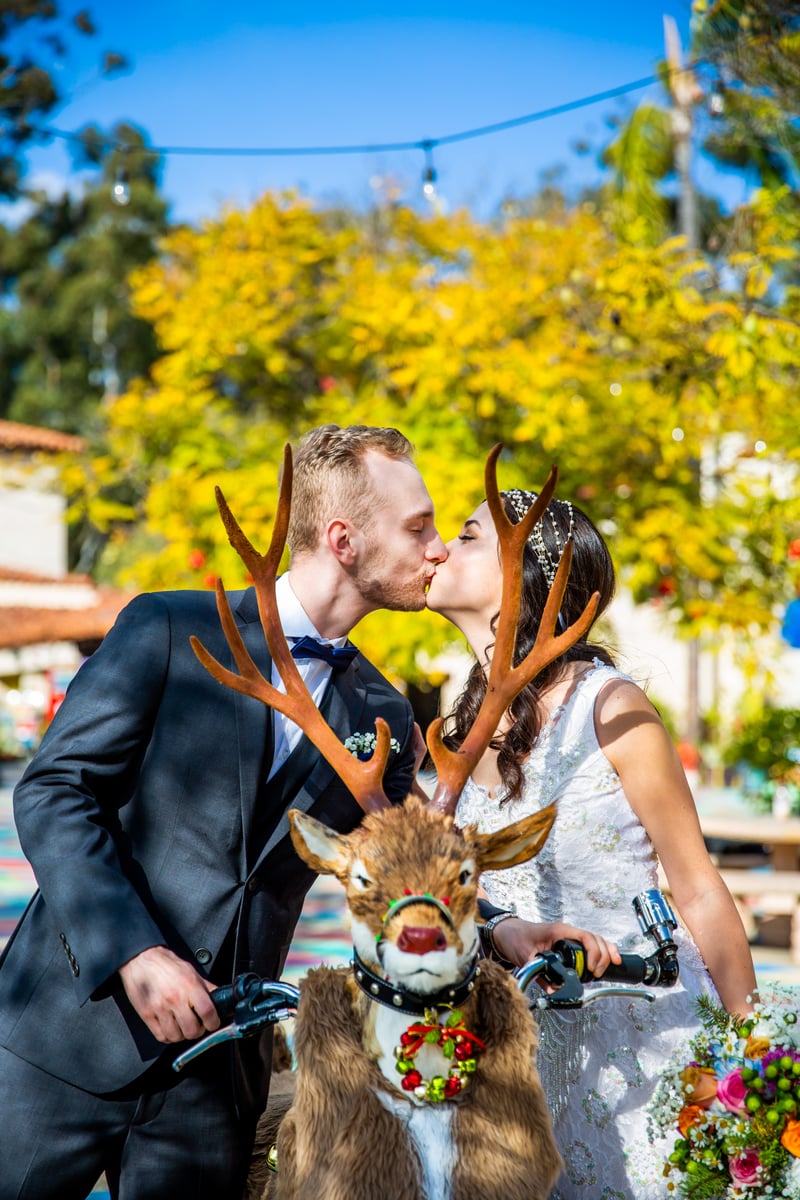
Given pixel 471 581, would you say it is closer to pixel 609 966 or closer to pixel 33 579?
pixel 609 966

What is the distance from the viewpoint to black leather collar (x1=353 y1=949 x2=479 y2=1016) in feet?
5.22

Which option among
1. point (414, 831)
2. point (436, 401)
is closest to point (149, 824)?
point (414, 831)

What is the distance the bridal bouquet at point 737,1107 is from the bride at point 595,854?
0.19m

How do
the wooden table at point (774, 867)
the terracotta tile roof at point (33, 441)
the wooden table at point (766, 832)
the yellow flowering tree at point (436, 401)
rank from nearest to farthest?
the wooden table at point (774, 867) < the wooden table at point (766, 832) < the yellow flowering tree at point (436, 401) < the terracotta tile roof at point (33, 441)

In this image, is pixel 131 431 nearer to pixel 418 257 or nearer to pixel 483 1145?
pixel 418 257

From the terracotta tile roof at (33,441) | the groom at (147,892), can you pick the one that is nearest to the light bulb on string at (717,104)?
the groom at (147,892)

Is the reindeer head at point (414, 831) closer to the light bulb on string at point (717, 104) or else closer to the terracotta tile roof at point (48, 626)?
the light bulb on string at point (717, 104)

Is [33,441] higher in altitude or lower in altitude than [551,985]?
higher

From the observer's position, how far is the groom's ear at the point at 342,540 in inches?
89.8

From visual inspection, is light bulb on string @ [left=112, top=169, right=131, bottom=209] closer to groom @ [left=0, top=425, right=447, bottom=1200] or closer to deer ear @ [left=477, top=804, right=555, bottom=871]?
groom @ [left=0, top=425, right=447, bottom=1200]

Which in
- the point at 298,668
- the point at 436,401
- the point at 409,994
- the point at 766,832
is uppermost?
the point at 436,401

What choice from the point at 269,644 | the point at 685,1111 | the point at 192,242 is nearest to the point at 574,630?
the point at 269,644

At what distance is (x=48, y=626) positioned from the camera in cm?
2038

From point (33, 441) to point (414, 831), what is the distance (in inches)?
941
